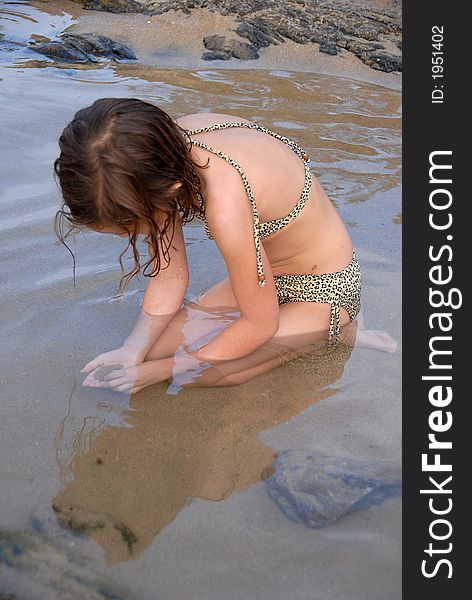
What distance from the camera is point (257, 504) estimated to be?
2113 mm

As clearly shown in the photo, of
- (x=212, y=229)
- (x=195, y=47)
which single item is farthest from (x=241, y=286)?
(x=195, y=47)

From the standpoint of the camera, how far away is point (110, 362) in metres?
2.72

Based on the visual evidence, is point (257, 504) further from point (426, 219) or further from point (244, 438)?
point (426, 219)

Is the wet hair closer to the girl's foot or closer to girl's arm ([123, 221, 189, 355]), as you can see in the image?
girl's arm ([123, 221, 189, 355])

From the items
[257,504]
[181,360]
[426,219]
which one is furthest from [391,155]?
[257,504]

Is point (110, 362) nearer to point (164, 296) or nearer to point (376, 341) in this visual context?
point (164, 296)

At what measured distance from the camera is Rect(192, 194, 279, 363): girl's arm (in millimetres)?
2371

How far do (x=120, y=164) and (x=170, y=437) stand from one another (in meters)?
0.89

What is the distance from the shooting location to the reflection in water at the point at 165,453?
6.75 feet

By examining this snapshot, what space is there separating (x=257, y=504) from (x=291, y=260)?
1.06 metres

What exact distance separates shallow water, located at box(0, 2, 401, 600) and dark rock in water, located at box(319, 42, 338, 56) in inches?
132

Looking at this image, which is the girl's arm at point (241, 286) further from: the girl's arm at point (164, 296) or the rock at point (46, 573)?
the rock at point (46, 573)

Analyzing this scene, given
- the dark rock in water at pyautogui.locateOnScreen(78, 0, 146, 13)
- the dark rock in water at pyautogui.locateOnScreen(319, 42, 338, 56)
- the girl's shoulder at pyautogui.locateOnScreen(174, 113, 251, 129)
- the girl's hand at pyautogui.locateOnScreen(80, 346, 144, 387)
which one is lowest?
the girl's hand at pyautogui.locateOnScreen(80, 346, 144, 387)

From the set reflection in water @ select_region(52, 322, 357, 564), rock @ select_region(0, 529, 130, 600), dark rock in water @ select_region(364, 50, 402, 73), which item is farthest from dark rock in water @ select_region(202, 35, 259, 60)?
rock @ select_region(0, 529, 130, 600)
